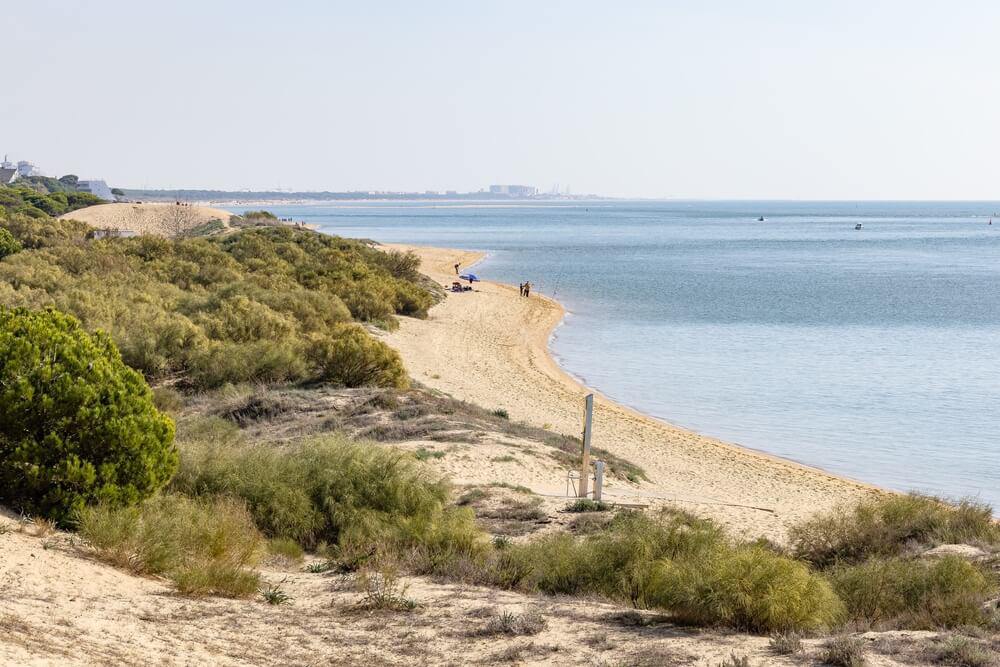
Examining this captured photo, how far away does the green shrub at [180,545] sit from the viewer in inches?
344

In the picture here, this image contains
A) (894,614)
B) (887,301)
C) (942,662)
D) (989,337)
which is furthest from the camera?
(887,301)

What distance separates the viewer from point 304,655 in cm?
731

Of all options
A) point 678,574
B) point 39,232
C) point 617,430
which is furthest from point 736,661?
point 39,232

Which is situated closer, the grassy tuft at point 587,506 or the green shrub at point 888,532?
the green shrub at point 888,532

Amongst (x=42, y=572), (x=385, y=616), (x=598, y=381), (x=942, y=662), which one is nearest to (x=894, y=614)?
(x=942, y=662)

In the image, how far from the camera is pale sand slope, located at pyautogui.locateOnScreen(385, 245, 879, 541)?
52.4 feet

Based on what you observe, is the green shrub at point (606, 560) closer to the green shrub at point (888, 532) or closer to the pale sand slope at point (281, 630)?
the pale sand slope at point (281, 630)

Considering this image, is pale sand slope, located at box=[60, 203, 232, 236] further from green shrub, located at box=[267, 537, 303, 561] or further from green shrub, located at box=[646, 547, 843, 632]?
green shrub, located at box=[646, 547, 843, 632]

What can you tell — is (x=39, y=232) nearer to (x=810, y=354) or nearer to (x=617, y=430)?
(x=617, y=430)

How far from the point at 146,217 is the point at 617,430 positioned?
210ft

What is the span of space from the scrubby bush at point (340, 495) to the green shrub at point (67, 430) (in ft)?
3.84

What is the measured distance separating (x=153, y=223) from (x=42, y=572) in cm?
7380

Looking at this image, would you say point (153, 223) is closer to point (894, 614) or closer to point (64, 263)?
point (64, 263)

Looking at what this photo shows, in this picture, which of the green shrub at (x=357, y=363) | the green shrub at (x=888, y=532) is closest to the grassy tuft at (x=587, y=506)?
the green shrub at (x=888, y=532)
